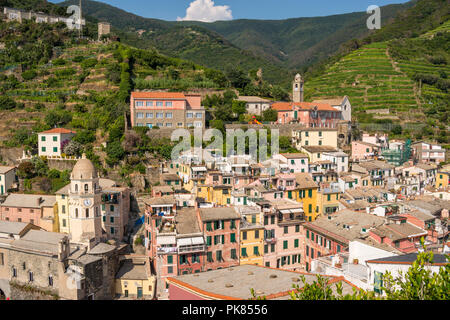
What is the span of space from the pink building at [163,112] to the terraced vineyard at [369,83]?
36.1 meters

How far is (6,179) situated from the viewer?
4228cm

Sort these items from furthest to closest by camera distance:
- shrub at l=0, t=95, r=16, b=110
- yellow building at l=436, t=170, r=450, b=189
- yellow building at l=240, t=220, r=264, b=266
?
shrub at l=0, t=95, r=16, b=110
yellow building at l=436, t=170, r=450, b=189
yellow building at l=240, t=220, r=264, b=266

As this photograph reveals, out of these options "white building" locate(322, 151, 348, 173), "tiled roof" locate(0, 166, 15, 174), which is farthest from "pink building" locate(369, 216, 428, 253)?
"tiled roof" locate(0, 166, 15, 174)

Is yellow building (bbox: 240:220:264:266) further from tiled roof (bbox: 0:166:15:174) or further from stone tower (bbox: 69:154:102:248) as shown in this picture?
tiled roof (bbox: 0:166:15:174)

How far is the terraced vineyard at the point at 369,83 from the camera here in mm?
76375

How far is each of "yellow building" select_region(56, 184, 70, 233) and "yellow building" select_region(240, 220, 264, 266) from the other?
16.2 metres

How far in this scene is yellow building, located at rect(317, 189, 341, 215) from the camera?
3916cm

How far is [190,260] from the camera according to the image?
3011cm

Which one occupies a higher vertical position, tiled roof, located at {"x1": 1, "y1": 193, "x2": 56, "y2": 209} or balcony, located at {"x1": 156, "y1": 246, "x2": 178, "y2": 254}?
tiled roof, located at {"x1": 1, "y1": 193, "x2": 56, "y2": 209}

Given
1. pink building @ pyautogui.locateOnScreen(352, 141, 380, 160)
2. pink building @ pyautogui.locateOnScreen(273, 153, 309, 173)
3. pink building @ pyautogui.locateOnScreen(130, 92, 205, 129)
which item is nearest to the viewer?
pink building @ pyautogui.locateOnScreen(273, 153, 309, 173)

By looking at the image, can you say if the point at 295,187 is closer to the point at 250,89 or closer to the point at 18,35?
the point at 250,89

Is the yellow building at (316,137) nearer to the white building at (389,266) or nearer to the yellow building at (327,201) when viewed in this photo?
the yellow building at (327,201)
